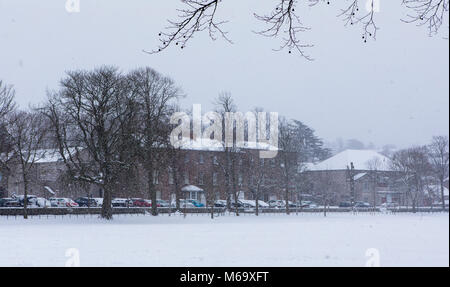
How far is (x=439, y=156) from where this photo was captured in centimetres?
8950

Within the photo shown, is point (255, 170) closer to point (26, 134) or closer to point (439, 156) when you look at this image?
point (26, 134)

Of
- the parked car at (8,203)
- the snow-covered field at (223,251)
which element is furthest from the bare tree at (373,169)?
the snow-covered field at (223,251)

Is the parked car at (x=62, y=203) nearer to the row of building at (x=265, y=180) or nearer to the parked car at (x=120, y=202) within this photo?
the row of building at (x=265, y=180)

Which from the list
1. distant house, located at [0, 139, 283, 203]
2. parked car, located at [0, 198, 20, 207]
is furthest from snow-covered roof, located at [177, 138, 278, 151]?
parked car, located at [0, 198, 20, 207]

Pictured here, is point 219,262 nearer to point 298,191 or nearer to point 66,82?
point 66,82

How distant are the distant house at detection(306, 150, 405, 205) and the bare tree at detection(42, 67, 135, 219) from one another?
4353 centimetres

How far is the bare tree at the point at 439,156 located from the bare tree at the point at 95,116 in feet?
171

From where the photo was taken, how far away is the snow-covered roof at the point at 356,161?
98.8 metres

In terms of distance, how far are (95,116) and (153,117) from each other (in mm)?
6011

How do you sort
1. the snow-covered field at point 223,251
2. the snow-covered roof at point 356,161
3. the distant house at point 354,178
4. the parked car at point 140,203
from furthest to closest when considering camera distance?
the snow-covered roof at point 356,161 → the distant house at point 354,178 → the parked car at point 140,203 → the snow-covered field at point 223,251

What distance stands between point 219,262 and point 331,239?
1201cm

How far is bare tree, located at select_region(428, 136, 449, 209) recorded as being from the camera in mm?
88688
